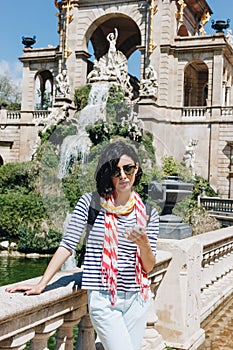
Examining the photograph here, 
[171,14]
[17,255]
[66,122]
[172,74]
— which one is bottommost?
[17,255]

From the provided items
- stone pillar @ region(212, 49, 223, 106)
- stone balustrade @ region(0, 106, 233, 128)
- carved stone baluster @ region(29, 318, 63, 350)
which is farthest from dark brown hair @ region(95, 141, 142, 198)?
stone pillar @ region(212, 49, 223, 106)

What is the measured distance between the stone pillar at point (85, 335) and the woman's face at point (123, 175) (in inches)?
42.1

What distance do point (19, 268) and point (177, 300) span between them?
12.1 m

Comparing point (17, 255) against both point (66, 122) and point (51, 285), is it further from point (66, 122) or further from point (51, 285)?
point (51, 285)

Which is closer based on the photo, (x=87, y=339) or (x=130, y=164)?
(x=130, y=164)

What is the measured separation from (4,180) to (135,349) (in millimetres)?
22749

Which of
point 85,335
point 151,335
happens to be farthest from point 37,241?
point 85,335

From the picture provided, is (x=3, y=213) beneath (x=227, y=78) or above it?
beneath

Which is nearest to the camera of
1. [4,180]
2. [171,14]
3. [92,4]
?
[4,180]

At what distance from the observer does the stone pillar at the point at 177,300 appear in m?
4.82

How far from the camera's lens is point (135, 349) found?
3.07 metres

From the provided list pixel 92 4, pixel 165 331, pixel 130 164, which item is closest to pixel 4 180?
pixel 92 4

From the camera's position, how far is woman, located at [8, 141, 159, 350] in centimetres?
295

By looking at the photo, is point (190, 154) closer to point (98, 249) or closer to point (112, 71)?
point (112, 71)
